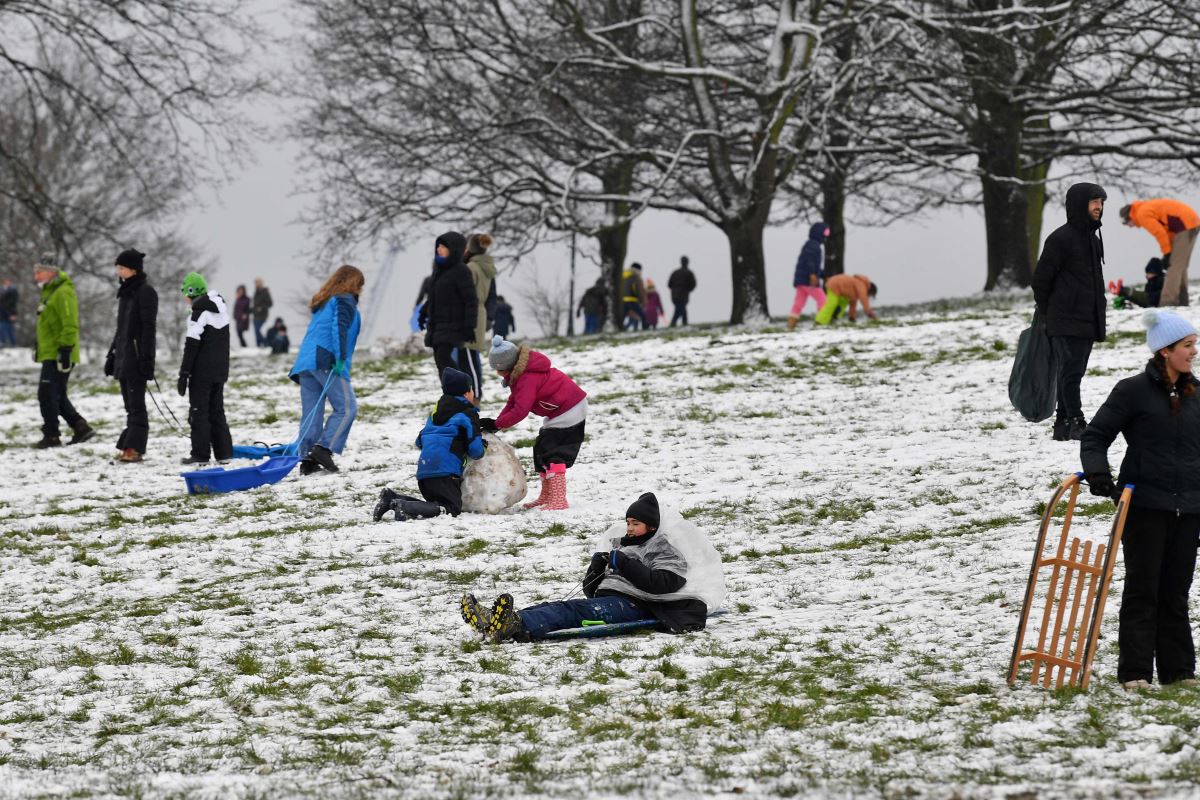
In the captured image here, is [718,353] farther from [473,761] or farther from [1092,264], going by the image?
[473,761]

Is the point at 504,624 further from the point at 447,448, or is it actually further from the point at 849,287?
the point at 849,287

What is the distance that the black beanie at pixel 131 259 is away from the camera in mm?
13528

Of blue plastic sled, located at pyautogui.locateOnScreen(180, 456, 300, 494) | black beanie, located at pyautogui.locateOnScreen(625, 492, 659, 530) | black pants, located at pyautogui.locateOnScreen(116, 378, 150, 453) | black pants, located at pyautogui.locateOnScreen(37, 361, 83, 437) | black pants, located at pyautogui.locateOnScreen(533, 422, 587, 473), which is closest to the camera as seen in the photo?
black beanie, located at pyautogui.locateOnScreen(625, 492, 659, 530)

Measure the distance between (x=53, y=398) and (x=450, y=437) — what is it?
6.87 metres

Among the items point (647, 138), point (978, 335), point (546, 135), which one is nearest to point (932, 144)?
point (647, 138)

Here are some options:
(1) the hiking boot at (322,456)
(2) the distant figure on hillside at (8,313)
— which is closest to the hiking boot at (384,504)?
(1) the hiking boot at (322,456)

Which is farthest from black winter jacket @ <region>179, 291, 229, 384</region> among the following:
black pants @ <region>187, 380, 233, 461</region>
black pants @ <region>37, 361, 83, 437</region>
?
black pants @ <region>37, 361, 83, 437</region>

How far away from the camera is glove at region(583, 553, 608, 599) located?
303 inches

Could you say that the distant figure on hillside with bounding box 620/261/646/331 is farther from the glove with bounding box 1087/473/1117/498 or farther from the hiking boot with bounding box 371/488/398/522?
the glove with bounding box 1087/473/1117/498

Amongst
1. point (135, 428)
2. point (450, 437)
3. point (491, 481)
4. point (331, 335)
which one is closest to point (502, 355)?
point (450, 437)

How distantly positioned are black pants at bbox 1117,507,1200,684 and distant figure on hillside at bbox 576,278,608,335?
25427 millimetres

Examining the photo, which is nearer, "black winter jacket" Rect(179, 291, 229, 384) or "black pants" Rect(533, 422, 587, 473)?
"black pants" Rect(533, 422, 587, 473)

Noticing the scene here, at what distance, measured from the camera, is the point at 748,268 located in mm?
24500

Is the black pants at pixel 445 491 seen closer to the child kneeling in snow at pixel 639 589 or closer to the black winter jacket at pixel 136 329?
the child kneeling in snow at pixel 639 589
